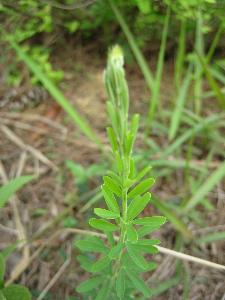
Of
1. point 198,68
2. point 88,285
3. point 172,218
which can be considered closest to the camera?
point 88,285

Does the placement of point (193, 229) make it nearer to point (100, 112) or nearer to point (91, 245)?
point (91, 245)

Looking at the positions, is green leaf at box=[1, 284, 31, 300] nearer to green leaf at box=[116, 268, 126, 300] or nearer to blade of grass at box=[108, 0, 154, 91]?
green leaf at box=[116, 268, 126, 300]

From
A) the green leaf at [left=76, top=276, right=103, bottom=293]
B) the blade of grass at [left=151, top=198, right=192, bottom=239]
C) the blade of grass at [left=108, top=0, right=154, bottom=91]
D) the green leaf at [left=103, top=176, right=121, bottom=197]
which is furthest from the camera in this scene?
the blade of grass at [left=108, top=0, right=154, bottom=91]

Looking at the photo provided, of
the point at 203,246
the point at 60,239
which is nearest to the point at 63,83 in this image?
the point at 60,239

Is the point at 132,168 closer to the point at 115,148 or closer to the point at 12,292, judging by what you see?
the point at 115,148

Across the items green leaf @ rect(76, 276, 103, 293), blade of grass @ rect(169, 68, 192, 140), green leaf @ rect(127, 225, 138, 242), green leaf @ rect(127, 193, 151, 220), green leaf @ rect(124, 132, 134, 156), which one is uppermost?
green leaf @ rect(124, 132, 134, 156)

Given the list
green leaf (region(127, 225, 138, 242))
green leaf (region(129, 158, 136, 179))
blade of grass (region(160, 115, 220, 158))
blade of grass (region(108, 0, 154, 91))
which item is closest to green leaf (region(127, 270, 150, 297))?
green leaf (region(127, 225, 138, 242))

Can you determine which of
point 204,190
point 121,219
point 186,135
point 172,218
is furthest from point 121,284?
point 186,135

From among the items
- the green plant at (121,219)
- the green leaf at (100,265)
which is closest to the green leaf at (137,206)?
the green plant at (121,219)
